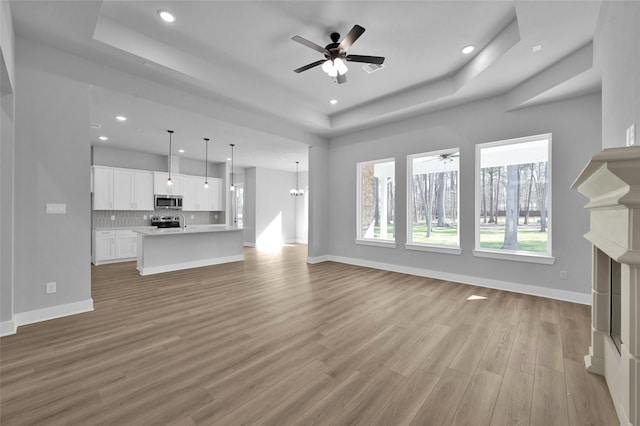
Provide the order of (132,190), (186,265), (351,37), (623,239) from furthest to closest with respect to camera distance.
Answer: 1. (132,190)
2. (186,265)
3. (351,37)
4. (623,239)

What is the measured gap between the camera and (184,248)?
5.98 m

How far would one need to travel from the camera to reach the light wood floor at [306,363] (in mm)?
1686

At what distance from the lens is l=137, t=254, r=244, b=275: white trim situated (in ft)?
17.8

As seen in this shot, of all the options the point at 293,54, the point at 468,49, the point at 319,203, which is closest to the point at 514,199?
the point at 468,49

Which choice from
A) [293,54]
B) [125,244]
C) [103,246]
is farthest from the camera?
[125,244]

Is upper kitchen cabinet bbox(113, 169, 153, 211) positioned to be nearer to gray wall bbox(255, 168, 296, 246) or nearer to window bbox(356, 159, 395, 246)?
gray wall bbox(255, 168, 296, 246)

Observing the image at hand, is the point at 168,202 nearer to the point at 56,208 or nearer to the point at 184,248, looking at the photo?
the point at 184,248

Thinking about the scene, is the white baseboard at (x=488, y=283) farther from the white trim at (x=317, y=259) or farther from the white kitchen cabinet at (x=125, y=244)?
the white kitchen cabinet at (x=125, y=244)

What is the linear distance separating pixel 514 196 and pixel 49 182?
260 inches

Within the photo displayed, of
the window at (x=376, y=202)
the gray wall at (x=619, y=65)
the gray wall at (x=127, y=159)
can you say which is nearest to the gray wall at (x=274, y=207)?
the gray wall at (x=127, y=159)

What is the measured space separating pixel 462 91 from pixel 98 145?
8585mm

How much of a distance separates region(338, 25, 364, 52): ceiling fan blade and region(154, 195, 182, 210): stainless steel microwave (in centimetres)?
695

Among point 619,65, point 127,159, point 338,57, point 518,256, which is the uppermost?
point 338,57

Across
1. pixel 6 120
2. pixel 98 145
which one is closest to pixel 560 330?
pixel 6 120
